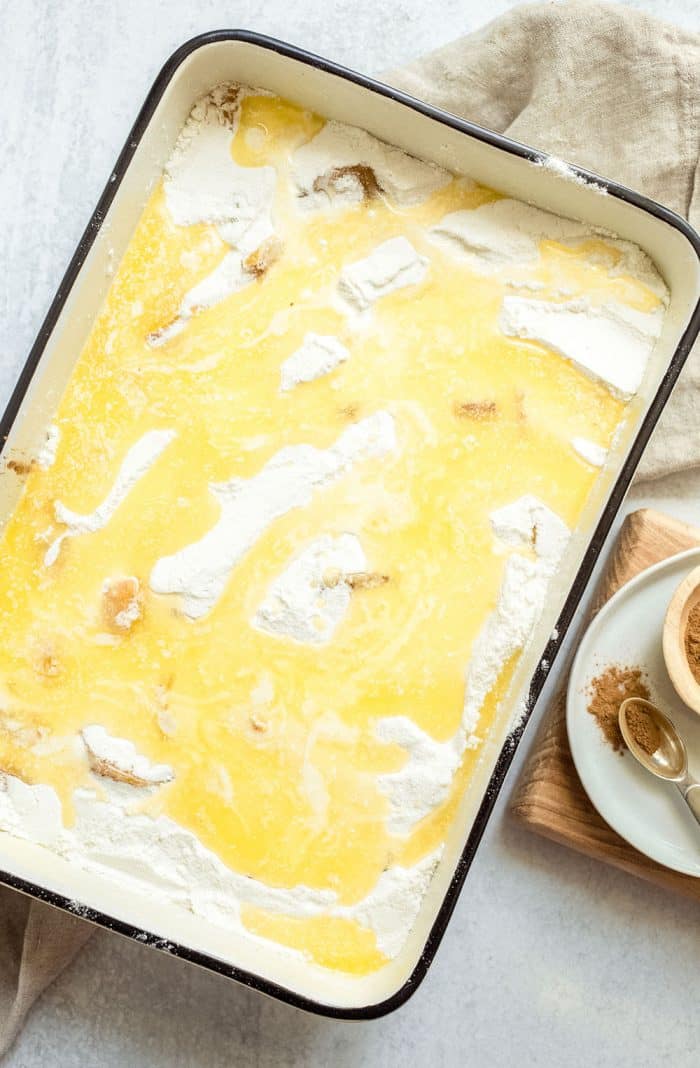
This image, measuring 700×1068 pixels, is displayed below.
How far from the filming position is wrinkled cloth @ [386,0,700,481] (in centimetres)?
119

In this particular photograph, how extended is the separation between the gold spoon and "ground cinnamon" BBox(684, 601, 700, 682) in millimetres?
73

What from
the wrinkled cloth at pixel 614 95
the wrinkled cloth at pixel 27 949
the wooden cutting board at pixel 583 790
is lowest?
the wrinkled cloth at pixel 27 949

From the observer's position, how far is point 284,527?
1140 millimetres

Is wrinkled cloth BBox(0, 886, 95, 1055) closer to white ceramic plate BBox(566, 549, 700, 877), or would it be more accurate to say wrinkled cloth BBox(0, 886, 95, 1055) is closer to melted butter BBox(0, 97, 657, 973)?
melted butter BBox(0, 97, 657, 973)

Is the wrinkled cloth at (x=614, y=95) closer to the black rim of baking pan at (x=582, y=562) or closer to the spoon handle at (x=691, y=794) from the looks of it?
the black rim of baking pan at (x=582, y=562)

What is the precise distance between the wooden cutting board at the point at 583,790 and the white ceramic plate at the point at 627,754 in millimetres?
38

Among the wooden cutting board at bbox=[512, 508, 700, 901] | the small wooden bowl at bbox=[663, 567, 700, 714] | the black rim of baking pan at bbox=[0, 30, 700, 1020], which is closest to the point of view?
the black rim of baking pan at bbox=[0, 30, 700, 1020]

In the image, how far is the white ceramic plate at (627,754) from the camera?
116cm

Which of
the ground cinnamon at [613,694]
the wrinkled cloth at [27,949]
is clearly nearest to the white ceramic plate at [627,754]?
the ground cinnamon at [613,694]

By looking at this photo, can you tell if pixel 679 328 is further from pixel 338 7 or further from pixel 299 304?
pixel 338 7

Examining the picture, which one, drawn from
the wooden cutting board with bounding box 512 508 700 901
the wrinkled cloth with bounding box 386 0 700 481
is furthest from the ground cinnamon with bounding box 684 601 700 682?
the wrinkled cloth with bounding box 386 0 700 481

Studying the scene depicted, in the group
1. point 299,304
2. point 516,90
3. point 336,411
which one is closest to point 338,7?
point 516,90

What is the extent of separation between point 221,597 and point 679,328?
66cm

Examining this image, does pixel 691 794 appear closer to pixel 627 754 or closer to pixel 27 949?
pixel 627 754
